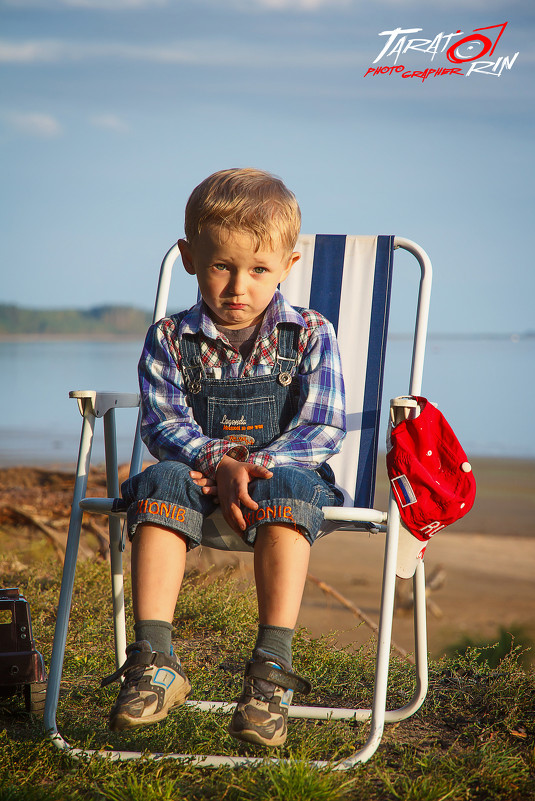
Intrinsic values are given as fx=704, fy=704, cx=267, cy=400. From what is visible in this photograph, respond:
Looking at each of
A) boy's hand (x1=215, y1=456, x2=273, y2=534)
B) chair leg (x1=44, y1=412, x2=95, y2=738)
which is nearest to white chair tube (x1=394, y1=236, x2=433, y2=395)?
boy's hand (x1=215, y1=456, x2=273, y2=534)

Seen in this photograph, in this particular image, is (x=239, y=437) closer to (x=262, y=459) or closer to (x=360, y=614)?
(x=262, y=459)

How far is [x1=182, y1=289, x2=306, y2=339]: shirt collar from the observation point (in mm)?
1956

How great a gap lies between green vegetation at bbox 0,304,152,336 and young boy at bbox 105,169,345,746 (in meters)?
43.0

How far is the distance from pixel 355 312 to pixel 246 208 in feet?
2.23

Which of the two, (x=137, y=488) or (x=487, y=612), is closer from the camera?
(x=137, y=488)

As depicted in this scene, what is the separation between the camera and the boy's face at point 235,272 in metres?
1.82

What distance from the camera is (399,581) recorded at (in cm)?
428

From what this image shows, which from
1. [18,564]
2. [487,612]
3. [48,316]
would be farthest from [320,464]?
[48,316]

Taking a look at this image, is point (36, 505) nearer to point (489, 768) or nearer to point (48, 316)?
point (489, 768)

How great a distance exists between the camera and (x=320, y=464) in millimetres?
1881

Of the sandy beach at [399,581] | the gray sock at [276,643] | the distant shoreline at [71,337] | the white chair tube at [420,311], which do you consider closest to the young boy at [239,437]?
the gray sock at [276,643]

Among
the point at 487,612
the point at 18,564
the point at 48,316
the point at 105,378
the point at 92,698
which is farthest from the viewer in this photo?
the point at 48,316

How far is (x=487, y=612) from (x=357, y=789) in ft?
9.29

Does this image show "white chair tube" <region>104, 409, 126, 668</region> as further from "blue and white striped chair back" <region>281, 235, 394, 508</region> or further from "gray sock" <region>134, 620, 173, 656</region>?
"blue and white striped chair back" <region>281, 235, 394, 508</region>
